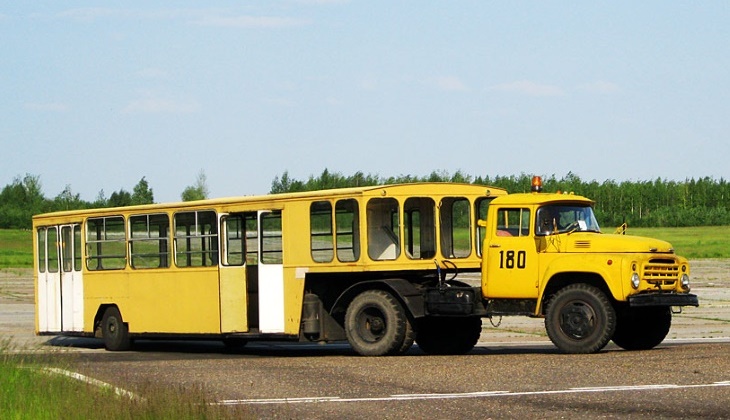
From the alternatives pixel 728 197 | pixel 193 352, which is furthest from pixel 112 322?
pixel 728 197

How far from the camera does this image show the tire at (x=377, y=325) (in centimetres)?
1998

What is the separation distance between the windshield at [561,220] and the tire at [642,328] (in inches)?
55.8

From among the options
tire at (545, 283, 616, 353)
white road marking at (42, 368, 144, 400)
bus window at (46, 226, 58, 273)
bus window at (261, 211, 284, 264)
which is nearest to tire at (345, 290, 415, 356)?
bus window at (261, 211, 284, 264)

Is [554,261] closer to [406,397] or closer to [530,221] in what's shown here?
[530,221]

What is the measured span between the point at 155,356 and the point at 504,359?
6845mm

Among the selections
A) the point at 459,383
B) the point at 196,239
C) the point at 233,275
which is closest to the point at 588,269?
the point at 459,383

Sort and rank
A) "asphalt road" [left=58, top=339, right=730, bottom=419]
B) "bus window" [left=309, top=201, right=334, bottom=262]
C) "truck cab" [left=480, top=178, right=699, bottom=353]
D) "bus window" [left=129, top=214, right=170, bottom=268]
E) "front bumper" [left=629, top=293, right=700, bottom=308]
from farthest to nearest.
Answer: "bus window" [left=129, top=214, right=170, bottom=268] < "bus window" [left=309, top=201, right=334, bottom=262] < "truck cab" [left=480, top=178, right=699, bottom=353] < "front bumper" [left=629, top=293, right=700, bottom=308] < "asphalt road" [left=58, top=339, right=730, bottom=419]

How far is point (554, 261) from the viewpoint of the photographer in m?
19.2

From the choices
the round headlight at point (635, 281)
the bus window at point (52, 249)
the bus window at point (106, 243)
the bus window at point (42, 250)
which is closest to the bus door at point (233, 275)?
the bus window at point (106, 243)

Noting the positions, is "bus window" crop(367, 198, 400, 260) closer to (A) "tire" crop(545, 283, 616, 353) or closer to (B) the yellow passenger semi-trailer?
(B) the yellow passenger semi-trailer

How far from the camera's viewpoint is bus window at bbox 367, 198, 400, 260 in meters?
20.4

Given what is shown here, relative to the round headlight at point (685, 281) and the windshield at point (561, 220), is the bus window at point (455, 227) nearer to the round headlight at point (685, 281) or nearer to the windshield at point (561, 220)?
the windshield at point (561, 220)

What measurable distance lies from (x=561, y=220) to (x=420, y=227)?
2346 mm

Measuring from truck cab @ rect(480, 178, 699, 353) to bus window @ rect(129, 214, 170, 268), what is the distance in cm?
644
